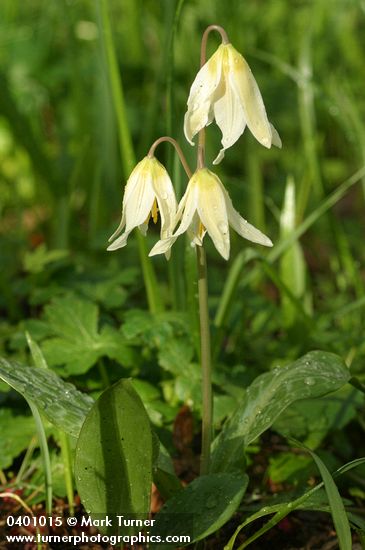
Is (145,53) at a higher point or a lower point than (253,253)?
higher

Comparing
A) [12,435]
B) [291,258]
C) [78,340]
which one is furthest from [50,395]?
[291,258]

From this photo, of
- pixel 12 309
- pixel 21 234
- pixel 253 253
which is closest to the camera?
pixel 253 253

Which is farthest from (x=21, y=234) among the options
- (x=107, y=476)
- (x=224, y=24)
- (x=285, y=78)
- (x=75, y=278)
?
(x=285, y=78)

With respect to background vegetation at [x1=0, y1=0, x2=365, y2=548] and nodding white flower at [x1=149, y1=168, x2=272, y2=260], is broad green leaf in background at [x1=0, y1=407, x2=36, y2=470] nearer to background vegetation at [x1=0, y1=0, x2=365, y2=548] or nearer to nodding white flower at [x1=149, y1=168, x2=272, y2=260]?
background vegetation at [x1=0, y1=0, x2=365, y2=548]

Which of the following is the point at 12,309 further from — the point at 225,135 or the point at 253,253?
the point at 225,135

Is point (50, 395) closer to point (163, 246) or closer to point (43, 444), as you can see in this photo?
point (43, 444)

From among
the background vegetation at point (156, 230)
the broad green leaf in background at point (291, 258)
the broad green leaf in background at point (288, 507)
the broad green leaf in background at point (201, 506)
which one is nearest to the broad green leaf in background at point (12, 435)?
the background vegetation at point (156, 230)
